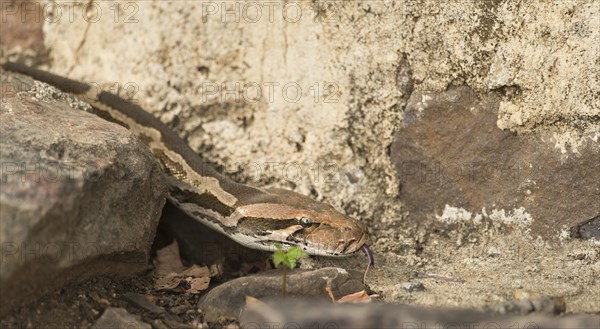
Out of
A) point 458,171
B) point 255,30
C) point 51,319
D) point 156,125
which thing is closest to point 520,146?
point 458,171

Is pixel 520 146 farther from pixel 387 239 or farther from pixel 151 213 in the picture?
pixel 151 213

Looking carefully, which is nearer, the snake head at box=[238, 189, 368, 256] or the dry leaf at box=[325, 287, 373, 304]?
the dry leaf at box=[325, 287, 373, 304]

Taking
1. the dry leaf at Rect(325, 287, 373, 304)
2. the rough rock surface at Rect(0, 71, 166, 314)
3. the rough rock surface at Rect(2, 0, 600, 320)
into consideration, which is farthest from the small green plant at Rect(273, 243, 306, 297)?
the rough rock surface at Rect(0, 71, 166, 314)

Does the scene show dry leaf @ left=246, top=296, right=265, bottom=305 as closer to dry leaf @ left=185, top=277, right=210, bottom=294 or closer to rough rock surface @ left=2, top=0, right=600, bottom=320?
dry leaf @ left=185, top=277, right=210, bottom=294

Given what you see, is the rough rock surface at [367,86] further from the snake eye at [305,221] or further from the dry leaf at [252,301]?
the dry leaf at [252,301]

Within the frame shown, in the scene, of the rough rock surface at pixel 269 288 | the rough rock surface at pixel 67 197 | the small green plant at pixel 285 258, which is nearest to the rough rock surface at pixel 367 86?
the rough rock surface at pixel 269 288

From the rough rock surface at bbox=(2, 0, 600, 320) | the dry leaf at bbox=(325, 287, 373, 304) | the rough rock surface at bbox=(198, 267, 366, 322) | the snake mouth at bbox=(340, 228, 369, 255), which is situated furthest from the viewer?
the snake mouth at bbox=(340, 228, 369, 255)

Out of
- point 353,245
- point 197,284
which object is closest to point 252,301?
point 197,284

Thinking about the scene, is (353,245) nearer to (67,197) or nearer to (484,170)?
(484,170)
